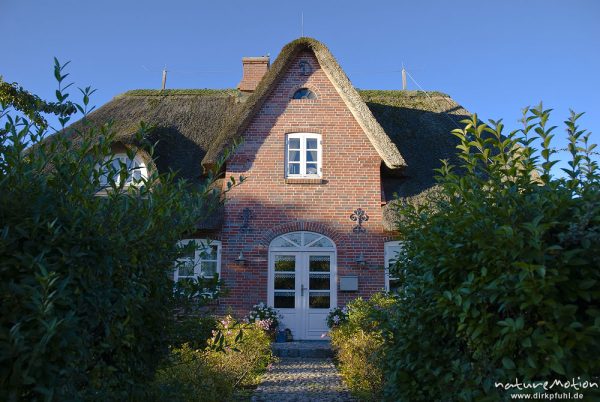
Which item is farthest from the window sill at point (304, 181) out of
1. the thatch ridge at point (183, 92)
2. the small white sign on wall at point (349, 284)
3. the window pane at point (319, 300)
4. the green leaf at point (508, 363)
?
the green leaf at point (508, 363)

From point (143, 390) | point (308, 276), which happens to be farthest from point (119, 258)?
point (308, 276)

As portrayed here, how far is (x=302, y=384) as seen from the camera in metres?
6.73

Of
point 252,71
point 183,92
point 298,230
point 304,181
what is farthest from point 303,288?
point 183,92

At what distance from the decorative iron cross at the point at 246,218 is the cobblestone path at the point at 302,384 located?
3.59 metres

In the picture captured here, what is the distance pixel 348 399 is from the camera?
5793 mm

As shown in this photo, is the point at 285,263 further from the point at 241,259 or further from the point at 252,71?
the point at 252,71

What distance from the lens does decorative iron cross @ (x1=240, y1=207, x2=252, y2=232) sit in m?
11.5

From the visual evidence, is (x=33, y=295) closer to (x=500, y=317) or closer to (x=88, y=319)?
(x=88, y=319)

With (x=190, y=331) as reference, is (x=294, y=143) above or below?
above

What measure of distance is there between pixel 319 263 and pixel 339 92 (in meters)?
4.35

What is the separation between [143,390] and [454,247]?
1.87 meters

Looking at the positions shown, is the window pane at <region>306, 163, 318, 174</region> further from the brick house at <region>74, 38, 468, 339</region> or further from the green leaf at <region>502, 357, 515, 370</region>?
the green leaf at <region>502, 357, 515, 370</region>

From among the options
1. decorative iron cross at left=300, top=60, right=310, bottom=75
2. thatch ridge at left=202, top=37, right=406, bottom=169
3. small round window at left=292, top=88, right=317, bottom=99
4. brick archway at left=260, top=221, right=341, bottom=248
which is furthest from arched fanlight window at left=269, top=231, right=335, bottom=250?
decorative iron cross at left=300, top=60, right=310, bottom=75

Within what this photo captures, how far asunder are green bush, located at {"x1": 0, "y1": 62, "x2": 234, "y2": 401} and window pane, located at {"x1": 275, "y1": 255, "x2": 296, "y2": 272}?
846 cm
